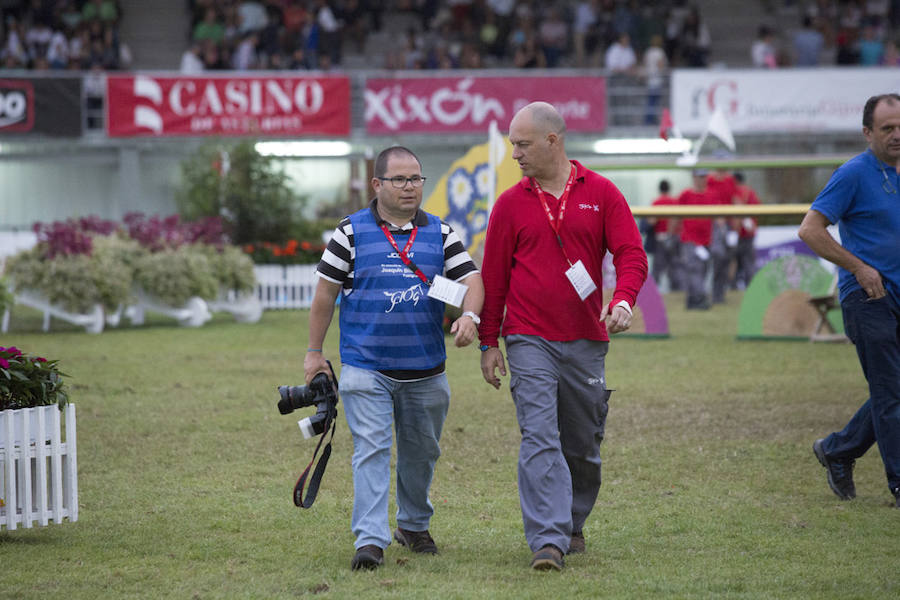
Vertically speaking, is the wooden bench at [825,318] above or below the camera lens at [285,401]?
below

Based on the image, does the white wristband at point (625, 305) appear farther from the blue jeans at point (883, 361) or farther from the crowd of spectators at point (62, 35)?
the crowd of spectators at point (62, 35)

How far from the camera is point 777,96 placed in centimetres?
2464

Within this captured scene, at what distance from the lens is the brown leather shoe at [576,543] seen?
5098 mm

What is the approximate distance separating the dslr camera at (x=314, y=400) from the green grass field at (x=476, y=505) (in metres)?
0.58

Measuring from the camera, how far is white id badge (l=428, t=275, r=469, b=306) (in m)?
4.79

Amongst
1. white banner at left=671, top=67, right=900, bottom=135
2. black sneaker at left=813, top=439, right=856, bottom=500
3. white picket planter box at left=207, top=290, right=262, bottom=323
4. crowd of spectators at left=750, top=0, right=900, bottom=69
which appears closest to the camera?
black sneaker at left=813, top=439, right=856, bottom=500

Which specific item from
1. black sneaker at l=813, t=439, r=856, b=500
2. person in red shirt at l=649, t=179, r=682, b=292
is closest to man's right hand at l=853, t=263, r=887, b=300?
black sneaker at l=813, t=439, r=856, b=500

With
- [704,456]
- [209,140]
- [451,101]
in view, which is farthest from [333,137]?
[704,456]

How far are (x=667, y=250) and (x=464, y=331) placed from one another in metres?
17.8

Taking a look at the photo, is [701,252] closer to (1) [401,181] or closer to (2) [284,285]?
(2) [284,285]

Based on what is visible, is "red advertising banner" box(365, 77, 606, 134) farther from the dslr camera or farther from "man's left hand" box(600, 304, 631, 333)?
"man's left hand" box(600, 304, 631, 333)

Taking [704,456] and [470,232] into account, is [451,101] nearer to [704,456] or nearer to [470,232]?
[470,232]

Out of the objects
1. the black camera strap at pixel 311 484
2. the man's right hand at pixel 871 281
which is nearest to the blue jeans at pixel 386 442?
the black camera strap at pixel 311 484

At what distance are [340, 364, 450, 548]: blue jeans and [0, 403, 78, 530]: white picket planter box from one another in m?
1.40
